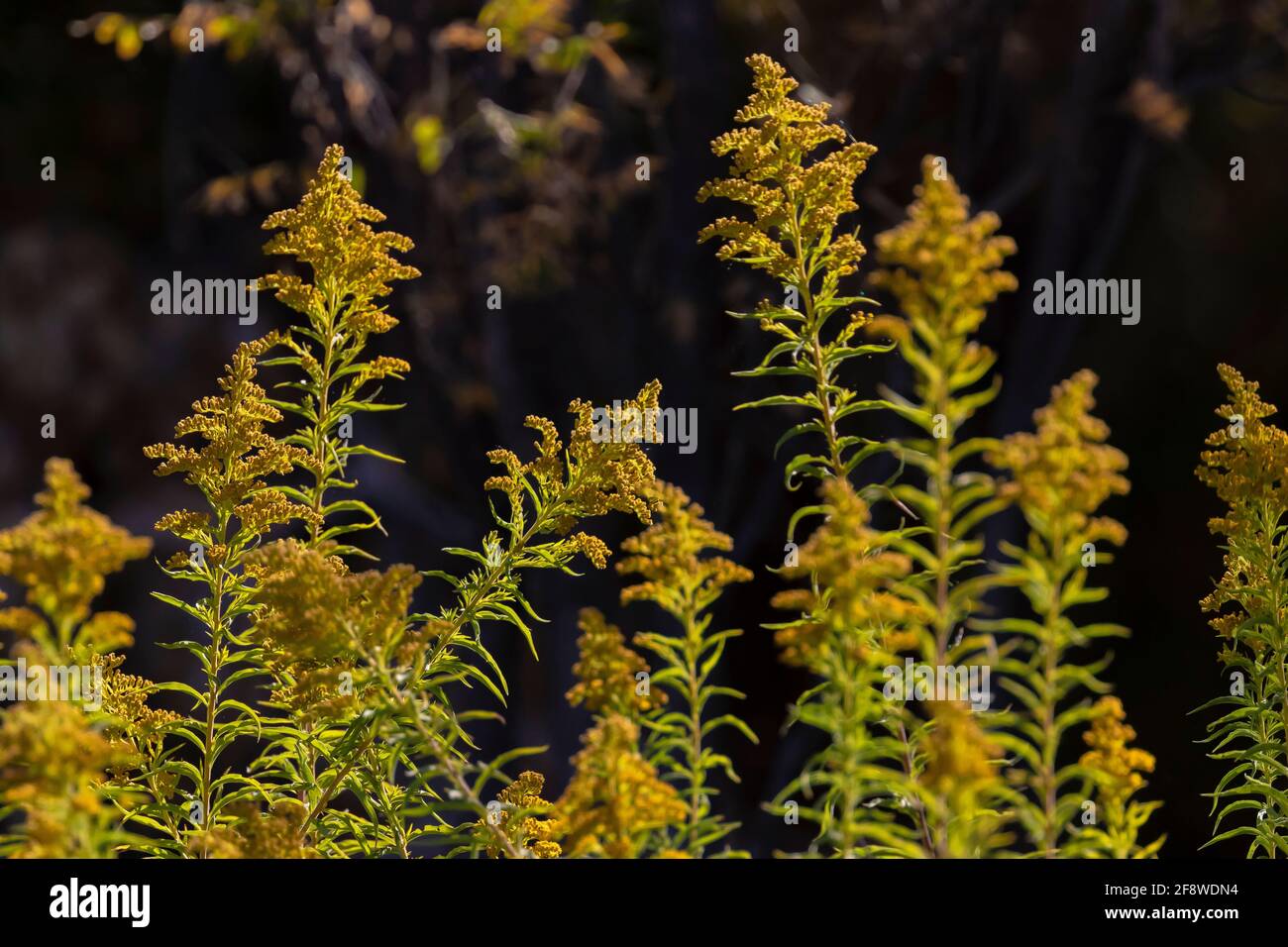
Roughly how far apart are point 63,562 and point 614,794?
68 centimetres

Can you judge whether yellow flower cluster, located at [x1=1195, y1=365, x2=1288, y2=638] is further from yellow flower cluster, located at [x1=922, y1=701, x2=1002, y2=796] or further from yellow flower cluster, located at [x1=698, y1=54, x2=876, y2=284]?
yellow flower cluster, located at [x1=922, y1=701, x2=1002, y2=796]

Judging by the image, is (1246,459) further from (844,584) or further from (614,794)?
(614,794)

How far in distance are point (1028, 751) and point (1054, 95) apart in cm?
708

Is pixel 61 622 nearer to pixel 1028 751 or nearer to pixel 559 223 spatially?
pixel 1028 751

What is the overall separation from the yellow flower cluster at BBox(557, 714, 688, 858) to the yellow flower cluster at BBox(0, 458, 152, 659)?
538 millimetres

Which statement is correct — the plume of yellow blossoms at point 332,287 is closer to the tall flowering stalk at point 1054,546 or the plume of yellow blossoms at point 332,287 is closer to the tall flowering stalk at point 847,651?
the tall flowering stalk at point 847,651

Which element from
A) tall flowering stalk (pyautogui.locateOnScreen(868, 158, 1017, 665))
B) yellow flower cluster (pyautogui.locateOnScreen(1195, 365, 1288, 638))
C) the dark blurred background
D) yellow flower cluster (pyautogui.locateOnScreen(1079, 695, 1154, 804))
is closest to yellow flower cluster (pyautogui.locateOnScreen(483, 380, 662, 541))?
tall flowering stalk (pyautogui.locateOnScreen(868, 158, 1017, 665))

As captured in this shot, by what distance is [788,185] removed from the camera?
1982 mm

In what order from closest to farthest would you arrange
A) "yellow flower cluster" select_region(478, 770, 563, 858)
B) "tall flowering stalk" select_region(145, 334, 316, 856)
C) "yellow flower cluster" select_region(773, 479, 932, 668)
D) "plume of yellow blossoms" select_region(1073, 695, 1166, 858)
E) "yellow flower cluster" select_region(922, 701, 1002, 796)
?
"yellow flower cluster" select_region(922, 701, 1002, 796) → "yellow flower cluster" select_region(773, 479, 932, 668) → "plume of yellow blossoms" select_region(1073, 695, 1166, 858) → "yellow flower cluster" select_region(478, 770, 563, 858) → "tall flowering stalk" select_region(145, 334, 316, 856)

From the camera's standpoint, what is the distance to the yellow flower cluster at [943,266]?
1520 millimetres

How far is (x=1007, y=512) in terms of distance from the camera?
22.1 ft

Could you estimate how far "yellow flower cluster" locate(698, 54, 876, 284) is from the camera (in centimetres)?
198

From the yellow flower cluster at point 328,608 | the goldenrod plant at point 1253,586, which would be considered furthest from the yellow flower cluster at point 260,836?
the goldenrod plant at point 1253,586

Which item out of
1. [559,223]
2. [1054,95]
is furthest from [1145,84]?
[559,223]
